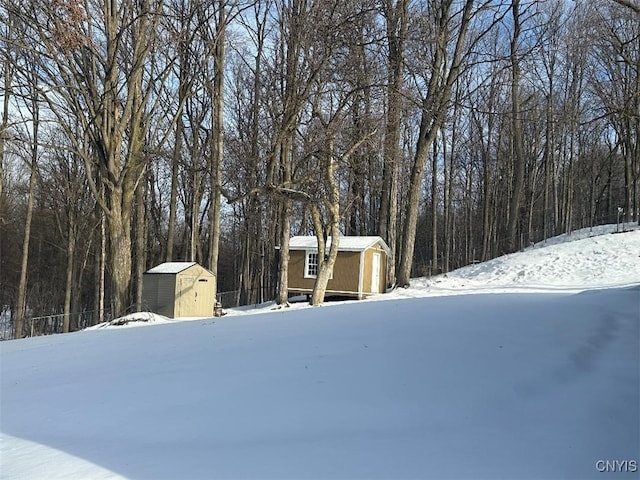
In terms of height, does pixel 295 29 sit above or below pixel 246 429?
above

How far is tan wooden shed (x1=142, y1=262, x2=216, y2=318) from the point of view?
16.6 m

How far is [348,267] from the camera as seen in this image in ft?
77.3

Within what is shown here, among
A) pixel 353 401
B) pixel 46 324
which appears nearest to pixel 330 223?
pixel 353 401

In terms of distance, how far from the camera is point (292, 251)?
83.4ft

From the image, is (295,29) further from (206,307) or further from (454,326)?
(454,326)

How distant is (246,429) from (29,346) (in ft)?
22.2

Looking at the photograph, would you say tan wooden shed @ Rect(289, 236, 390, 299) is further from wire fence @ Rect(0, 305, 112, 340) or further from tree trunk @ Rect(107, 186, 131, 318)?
tree trunk @ Rect(107, 186, 131, 318)

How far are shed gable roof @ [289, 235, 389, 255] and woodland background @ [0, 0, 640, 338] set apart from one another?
91cm

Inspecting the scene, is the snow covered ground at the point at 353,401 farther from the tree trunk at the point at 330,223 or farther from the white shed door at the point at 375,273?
the white shed door at the point at 375,273

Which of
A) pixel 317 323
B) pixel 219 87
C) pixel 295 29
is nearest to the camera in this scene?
pixel 317 323

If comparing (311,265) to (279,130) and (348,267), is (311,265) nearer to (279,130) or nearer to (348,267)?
(348,267)

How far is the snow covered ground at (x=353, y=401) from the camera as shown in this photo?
3371 millimetres

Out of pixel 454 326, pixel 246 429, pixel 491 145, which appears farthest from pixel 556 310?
pixel 491 145

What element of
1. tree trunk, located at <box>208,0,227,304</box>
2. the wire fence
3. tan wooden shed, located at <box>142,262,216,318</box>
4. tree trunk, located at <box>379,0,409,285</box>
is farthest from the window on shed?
the wire fence
